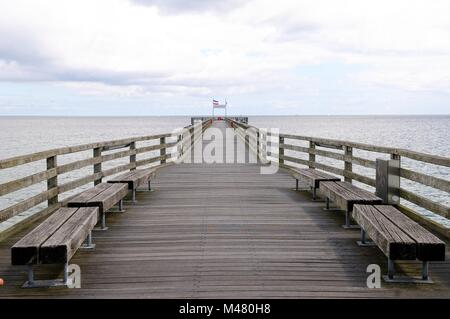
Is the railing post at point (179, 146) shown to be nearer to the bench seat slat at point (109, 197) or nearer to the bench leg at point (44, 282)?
the bench seat slat at point (109, 197)

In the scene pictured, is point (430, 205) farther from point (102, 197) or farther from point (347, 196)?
point (102, 197)

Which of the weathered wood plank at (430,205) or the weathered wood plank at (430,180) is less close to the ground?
the weathered wood plank at (430,180)

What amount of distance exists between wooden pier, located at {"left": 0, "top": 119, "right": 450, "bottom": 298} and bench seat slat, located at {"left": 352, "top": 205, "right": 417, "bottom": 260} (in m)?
0.33

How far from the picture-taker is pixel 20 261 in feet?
14.2

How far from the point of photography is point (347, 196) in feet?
22.5

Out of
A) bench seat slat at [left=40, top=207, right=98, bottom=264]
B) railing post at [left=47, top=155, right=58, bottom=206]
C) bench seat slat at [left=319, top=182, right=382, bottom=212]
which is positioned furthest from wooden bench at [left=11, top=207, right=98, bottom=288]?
bench seat slat at [left=319, top=182, right=382, bottom=212]

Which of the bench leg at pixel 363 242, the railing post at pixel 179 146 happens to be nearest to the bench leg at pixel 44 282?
the bench leg at pixel 363 242

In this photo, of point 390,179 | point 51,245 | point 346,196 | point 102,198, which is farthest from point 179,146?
point 51,245

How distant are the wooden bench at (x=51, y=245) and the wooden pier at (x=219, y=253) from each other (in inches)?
10.7

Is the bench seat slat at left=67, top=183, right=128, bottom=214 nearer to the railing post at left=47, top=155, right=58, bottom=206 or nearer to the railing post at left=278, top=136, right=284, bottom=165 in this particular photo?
the railing post at left=47, top=155, right=58, bottom=206

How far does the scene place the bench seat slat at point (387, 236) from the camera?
4469mm

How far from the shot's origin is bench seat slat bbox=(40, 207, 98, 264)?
4391 millimetres
